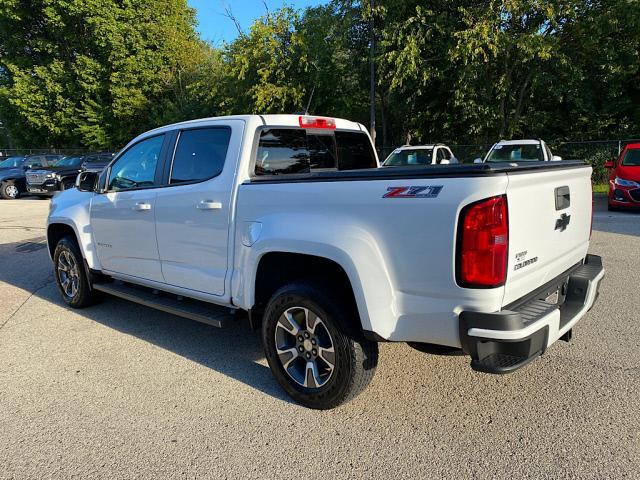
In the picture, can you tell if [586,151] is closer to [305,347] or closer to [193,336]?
[193,336]

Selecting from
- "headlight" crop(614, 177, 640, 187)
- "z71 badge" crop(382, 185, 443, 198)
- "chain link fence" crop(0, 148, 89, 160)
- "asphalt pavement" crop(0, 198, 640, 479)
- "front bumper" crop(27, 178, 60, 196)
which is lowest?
"asphalt pavement" crop(0, 198, 640, 479)

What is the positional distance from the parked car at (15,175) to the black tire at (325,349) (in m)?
21.5

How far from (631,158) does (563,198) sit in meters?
11.3

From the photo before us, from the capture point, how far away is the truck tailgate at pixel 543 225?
2447mm

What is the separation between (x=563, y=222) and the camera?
2.96 meters

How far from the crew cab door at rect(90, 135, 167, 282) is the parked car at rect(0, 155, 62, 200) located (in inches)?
752

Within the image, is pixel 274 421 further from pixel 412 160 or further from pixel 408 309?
pixel 412 160

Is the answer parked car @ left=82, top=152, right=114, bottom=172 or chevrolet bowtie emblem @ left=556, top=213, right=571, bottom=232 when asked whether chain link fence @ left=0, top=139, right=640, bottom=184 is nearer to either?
parked car @ left=82, top=152, right=114, bottom=172

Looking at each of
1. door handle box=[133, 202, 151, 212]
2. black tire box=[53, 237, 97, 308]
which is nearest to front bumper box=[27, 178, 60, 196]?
black tire box=[53, 237, 97, 308]

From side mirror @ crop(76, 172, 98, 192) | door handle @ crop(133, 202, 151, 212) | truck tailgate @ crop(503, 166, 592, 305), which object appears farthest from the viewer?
side mirror @ crop(76, 172, 98, 192)

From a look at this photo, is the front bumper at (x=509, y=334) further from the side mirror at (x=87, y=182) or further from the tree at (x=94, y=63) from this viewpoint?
the tree at (x=94, y=63)

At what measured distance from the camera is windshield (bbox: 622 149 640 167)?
11859 mm

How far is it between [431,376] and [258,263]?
5.04 ft

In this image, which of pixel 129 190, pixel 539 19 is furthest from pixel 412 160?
pixel 129 190
